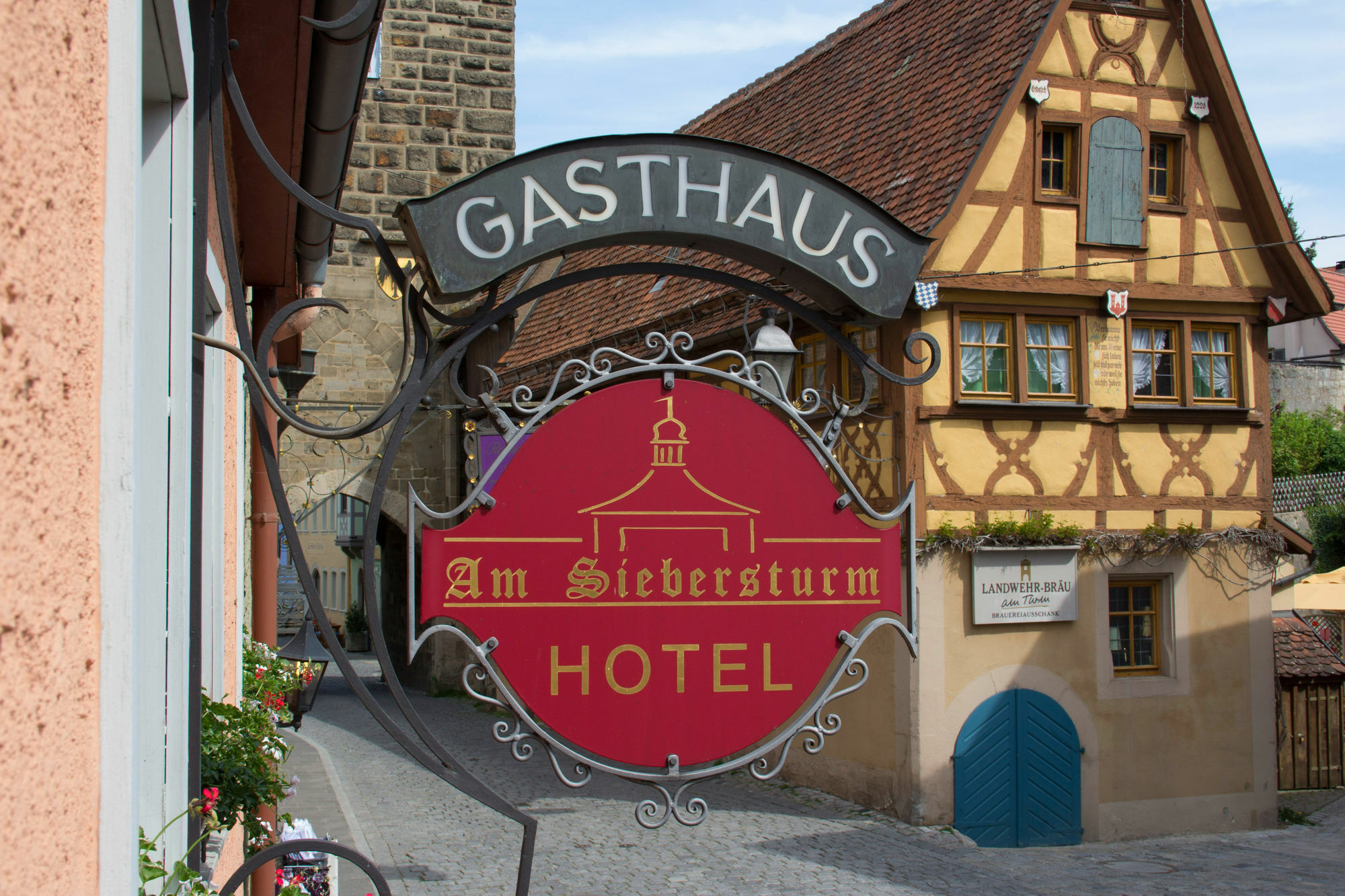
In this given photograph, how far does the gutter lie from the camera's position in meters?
2.93

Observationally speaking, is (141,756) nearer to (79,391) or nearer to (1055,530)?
(79,391)

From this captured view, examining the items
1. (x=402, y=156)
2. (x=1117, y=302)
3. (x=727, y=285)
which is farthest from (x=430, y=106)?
(x=727, y=285)

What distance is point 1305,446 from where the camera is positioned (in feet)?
96.1

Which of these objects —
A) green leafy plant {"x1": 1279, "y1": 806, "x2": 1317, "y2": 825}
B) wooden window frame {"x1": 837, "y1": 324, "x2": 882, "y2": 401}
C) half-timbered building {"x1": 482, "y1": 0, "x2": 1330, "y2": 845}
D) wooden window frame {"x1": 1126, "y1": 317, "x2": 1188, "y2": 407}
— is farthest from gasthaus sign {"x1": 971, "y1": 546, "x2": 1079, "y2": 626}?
green leafy plant {"x1": 1279, "y1": 806, "x2": 1317, "y2": 825}

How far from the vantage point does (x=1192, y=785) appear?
11805mm

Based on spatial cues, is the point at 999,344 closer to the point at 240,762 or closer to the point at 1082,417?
the point at 1082,417

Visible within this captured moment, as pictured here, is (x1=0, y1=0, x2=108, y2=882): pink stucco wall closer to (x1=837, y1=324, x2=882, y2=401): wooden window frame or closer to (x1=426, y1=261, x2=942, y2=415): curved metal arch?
(x1=426, y1=261, x2=942, y2=415): curved metal arch

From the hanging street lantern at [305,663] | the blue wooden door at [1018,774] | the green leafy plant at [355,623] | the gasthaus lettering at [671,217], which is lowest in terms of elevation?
the green leafy plant at [355,623]

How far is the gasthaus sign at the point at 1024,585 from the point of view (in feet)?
36.8

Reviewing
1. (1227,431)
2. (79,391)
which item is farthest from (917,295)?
(79,391)

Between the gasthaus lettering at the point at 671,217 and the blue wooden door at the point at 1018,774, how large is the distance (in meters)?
8.95

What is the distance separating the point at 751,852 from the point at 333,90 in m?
7.84

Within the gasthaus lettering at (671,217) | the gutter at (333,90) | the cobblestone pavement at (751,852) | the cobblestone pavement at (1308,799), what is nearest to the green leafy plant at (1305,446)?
the cobblestone pavement at (1308,799)

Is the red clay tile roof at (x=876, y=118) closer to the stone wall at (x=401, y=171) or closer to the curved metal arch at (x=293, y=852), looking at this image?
the stone wall at (x=401, y=171)
